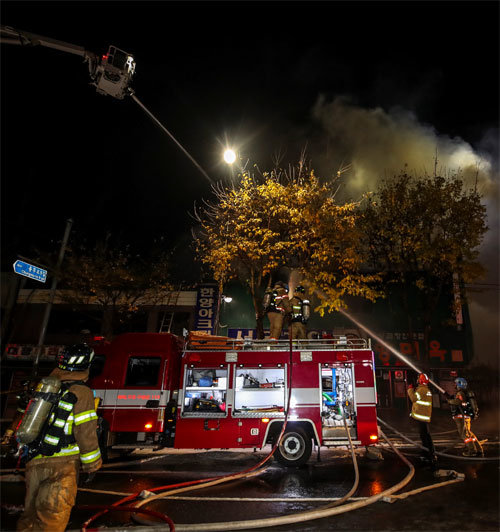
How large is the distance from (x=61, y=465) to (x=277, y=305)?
307 inches

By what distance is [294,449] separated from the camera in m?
7.77

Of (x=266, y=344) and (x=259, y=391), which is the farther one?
(x=266, y=344)

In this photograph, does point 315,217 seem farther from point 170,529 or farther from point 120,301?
point 120,301

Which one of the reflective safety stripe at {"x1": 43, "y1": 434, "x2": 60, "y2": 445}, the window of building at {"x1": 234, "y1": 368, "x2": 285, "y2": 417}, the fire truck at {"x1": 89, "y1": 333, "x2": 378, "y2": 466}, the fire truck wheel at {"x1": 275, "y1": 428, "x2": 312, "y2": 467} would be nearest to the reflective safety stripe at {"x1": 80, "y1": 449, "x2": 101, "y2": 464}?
the reflective safety stripe at {"x1": 43, "y1": 434, "x2": 60, "y2": 445}

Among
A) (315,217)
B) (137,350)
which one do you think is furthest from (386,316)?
(137,350)

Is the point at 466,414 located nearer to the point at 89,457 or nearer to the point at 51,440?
the point at 89,457

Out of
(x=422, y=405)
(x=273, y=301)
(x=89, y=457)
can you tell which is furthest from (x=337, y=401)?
(x=89, y=457)

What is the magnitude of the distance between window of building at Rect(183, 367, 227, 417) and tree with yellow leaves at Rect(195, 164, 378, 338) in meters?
4.03

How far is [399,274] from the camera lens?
55.2 ft

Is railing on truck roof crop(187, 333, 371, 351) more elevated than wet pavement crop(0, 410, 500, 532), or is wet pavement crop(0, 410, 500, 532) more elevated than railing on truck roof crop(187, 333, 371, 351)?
railing on truck roof crop(187, 333, 371, 351)

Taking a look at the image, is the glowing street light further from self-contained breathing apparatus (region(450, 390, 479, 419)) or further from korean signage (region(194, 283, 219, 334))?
korean signage (region(194, 283, 219, 334))

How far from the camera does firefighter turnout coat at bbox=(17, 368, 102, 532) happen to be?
3.12 meters

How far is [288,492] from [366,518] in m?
1.56

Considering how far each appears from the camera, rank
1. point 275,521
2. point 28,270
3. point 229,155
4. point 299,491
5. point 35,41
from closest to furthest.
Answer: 1. point 275,521
2. point 299,491
3. point 35,41
4. point 28,270
5. point 229,155
